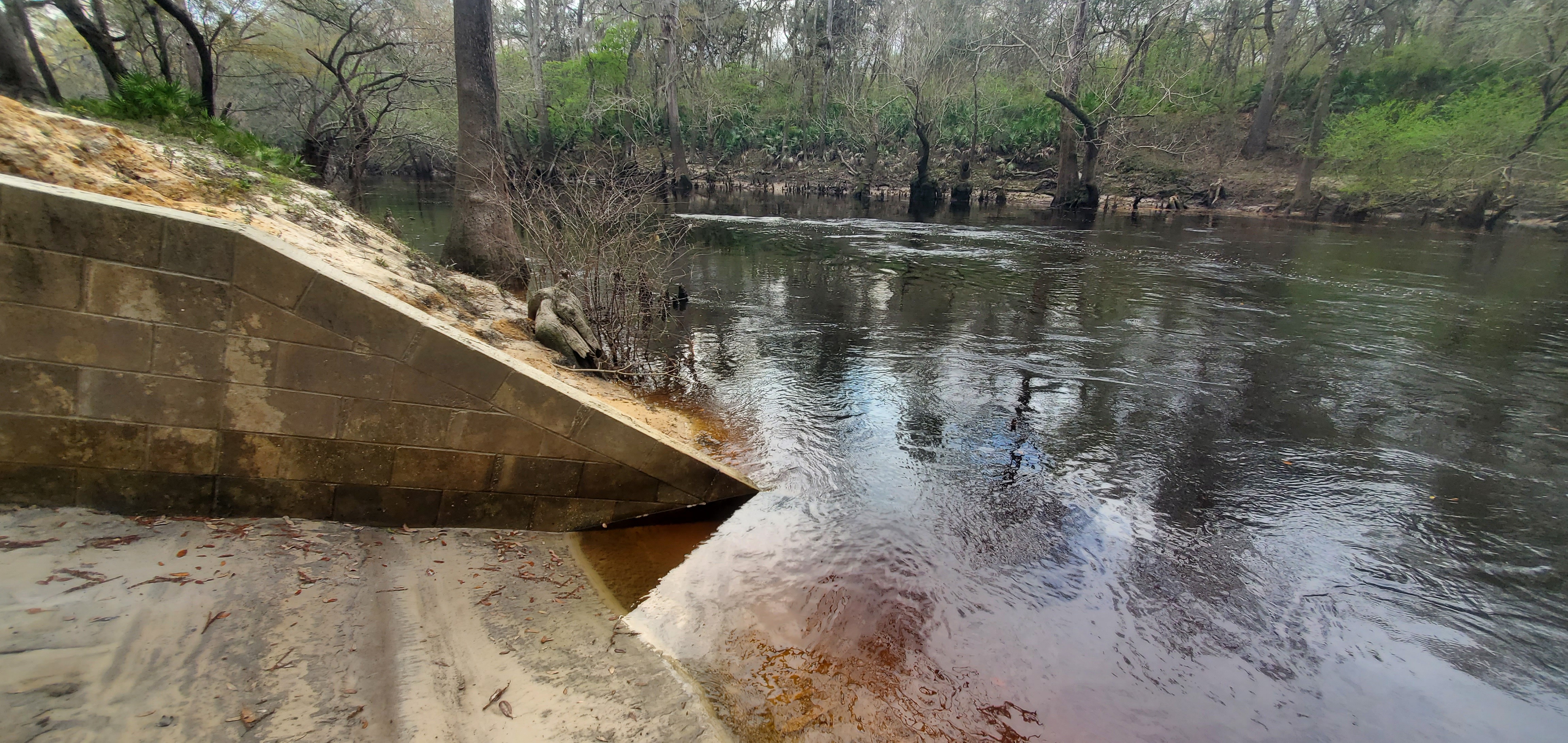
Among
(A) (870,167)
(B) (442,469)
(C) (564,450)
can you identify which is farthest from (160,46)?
(A) (870,167)

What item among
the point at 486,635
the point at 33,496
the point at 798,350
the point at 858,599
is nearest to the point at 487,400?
the point at 486,635

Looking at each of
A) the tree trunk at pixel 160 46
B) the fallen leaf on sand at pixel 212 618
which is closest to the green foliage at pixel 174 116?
the tree trunk at pixel 160 46

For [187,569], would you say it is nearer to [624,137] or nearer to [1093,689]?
[1093,689]

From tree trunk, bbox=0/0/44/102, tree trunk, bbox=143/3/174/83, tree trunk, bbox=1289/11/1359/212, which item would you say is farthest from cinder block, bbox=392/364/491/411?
tree trunk, bbox=1289/11/1359/212

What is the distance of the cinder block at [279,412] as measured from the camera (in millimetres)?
4012

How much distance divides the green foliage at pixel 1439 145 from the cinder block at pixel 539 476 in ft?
115

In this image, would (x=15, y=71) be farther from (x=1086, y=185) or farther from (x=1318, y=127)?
(x=1318, y=127)

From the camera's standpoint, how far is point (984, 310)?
1312 cm

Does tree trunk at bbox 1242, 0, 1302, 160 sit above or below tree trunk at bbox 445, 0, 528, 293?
above

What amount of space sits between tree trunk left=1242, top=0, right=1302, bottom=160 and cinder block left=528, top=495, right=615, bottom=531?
41235mm

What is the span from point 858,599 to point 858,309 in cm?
897

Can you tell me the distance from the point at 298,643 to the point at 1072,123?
3474 cm

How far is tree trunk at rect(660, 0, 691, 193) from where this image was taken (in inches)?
1383

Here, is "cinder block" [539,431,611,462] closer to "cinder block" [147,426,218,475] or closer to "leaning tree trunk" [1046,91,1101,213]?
"cinder block" [147,426,218,475]
